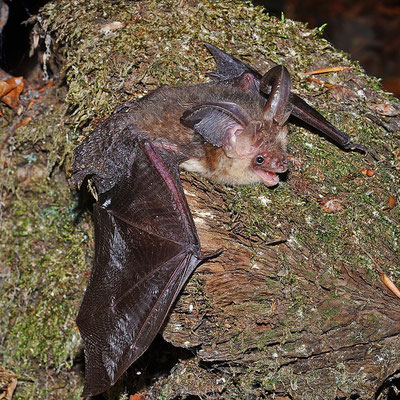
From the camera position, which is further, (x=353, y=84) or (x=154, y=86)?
(x=353, y=84)

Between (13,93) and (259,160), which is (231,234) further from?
(13,93)

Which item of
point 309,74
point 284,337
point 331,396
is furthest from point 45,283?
point 309,74

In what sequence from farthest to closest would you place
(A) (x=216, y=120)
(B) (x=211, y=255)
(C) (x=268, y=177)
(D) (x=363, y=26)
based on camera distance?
(D) (x=363, y=26), (C) (x=268, y=177), (A) (x=216, y=120), (B) (x=211, y=255)

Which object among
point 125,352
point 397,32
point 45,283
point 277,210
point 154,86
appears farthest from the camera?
point 397,32

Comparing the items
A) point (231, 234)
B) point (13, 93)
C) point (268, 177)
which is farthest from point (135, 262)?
point (13, 93)

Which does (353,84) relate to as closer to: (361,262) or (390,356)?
(361,262)

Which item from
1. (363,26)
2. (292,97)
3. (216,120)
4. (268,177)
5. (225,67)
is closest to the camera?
(216,120)

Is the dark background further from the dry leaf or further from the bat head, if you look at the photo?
the bat head

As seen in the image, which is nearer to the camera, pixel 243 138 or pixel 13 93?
pixel 243 138
